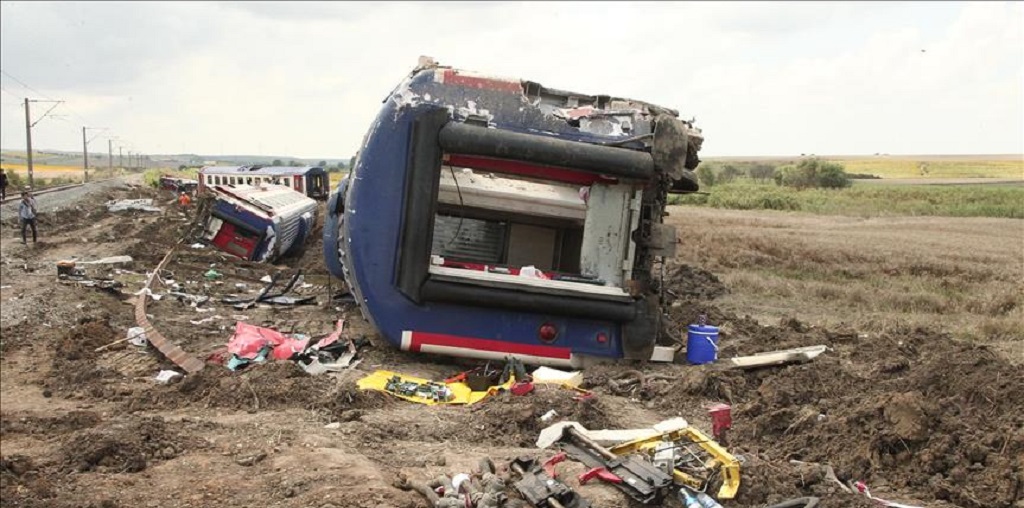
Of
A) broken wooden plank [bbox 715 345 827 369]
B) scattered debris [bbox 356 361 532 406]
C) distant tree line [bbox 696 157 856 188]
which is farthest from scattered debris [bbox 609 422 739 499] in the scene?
distant tree line [bbox 696 157 856 188]

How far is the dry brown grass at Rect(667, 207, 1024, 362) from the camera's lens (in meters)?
10.0

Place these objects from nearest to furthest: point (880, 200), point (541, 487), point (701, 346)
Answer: point (541, 487) < point (701, 346) < point (880, 200)

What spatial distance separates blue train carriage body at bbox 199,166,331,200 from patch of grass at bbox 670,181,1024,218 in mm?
18350

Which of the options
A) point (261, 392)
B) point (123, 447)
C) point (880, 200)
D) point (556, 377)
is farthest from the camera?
point (880, 200)

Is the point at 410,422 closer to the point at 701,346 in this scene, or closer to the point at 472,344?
the point at 472,344

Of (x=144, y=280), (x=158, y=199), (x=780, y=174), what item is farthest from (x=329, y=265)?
(x=780, y=174)

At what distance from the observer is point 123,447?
14.2 feet

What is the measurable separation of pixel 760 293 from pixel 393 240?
7.18 metres

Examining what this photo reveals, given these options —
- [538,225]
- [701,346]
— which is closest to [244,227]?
[538,225]

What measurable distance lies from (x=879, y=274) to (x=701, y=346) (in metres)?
8.08

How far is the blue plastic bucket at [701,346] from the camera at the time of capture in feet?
23.6

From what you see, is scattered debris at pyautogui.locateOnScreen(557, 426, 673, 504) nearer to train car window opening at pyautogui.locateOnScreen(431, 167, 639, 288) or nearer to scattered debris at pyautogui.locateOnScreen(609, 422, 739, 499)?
scattered debris at pyautogui.locateOnScreen(609, 422, 739, 499)

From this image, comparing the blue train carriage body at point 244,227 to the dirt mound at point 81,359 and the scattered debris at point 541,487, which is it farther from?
the scattered debris at point 541,487

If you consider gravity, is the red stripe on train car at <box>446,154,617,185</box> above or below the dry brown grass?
above
